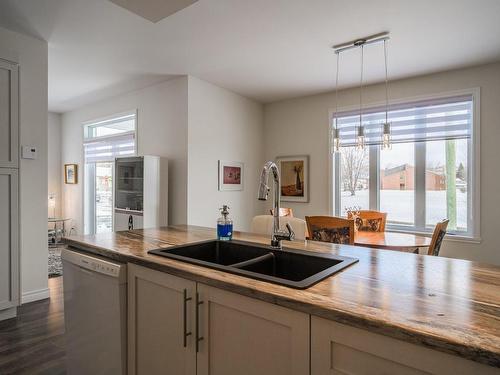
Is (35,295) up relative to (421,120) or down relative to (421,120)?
down

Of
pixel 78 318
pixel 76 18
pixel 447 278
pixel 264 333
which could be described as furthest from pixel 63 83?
pixel 447 278

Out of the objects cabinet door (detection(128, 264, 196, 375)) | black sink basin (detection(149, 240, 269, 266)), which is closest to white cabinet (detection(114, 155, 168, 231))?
black sink basin (detection(149, 240, 269, 266))

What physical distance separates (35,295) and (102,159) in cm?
285

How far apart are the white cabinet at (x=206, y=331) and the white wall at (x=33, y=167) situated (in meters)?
2.33

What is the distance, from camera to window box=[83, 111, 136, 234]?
4.96 metres

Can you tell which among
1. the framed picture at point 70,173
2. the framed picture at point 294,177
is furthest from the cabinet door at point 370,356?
the framed picture at point 70,173

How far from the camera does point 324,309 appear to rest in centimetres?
84

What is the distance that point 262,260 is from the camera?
4.72ft

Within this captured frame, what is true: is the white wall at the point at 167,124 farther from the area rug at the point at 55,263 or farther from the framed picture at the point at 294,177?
the framed picture at the point at 294,177

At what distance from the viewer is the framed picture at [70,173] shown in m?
6.00

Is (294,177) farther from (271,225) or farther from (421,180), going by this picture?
(271,225)

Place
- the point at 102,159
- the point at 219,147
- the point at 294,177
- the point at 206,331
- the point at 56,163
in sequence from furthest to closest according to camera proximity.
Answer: the point at 56,163 < the point at 102,159 < the point at 294,177 < the point at 219,147 < the point at 206,331

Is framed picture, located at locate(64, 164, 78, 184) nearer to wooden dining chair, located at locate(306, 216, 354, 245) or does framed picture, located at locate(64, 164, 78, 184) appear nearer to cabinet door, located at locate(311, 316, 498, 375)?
wooden dining chair, located at locate(306, 216, 354, 245)

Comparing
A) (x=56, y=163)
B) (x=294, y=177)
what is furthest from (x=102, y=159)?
(x=294, y=177)
